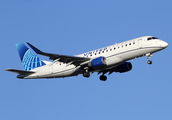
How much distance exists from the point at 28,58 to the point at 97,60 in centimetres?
1410

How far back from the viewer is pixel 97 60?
135 feet

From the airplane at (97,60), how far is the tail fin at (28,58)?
0.22 m

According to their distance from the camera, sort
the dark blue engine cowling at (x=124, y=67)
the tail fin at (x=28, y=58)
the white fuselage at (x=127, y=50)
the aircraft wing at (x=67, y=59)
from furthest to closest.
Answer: the tail fin at (x=28, y=58) → the dark blue engine cowling at (x=124, y=67) → the white fuselage at (x=127, y=50) → the aircraft wing at (x=67, y=59)

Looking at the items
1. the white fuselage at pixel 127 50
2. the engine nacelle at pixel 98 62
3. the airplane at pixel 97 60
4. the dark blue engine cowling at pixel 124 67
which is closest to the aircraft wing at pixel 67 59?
the airplane at pixel 97 60

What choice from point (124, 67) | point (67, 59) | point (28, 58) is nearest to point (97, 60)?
point (67, 59)

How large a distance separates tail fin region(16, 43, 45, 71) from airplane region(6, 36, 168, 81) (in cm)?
22

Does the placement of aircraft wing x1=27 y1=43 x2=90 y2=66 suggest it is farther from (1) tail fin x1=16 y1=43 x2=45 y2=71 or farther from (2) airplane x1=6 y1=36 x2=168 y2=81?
(1) tail fin x1=16 y1=43 x2=45 y2=71

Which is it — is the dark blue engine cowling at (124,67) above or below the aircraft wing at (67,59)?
below

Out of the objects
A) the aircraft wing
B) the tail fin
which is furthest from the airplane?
the tail fin

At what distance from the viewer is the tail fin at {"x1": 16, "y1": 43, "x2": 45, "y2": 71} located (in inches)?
1910

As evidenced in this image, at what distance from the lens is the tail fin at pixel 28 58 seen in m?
48.5

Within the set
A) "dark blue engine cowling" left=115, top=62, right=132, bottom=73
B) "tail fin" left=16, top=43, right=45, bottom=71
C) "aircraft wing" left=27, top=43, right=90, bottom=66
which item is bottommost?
"dark blue engine cowling" left=115, top=62, right=132, bottom=73

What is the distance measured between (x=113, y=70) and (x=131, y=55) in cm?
748

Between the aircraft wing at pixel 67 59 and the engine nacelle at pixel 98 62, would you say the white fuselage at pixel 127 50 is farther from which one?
the aircraft wing at pixel 67 59
